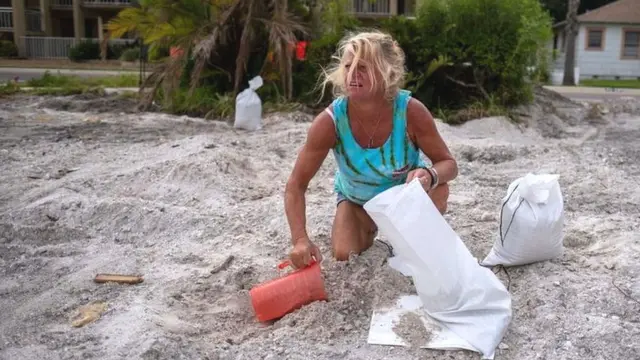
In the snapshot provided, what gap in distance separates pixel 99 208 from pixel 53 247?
65 centimetres

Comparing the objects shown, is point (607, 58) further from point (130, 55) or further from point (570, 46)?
point (130, 55)

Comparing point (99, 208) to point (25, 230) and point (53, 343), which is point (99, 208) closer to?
point (25, 230)

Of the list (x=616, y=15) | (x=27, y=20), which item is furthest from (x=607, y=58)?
(x=27, y=20)

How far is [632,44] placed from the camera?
32.3 m

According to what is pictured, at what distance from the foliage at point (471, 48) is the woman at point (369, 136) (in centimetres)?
666

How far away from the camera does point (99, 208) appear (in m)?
4.73

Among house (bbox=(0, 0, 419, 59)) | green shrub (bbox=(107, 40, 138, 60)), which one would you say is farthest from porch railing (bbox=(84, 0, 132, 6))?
green shrub (bbox=(107, 40, 138, 60))

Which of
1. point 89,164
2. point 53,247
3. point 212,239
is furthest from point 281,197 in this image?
point 89,164

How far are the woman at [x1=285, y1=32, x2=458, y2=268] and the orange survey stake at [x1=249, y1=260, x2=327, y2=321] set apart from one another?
0.07 m

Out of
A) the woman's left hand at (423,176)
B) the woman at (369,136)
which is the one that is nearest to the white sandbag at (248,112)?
the woman at (369,136)

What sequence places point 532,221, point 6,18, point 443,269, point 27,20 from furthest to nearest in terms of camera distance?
point 27,20, point 6,18, point 532,221, point 443,269

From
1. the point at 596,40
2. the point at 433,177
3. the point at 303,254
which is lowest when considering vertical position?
the point at 303,254

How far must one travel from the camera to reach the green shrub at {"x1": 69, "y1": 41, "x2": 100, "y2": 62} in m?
30.0

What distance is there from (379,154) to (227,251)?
127 centimetres
